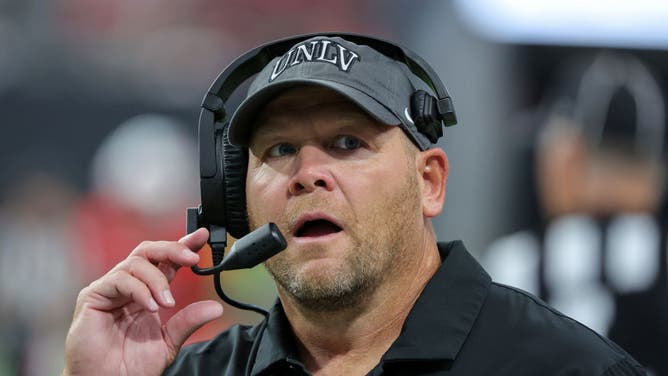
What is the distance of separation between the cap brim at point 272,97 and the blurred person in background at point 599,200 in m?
1.84

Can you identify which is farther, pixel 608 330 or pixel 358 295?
pixel 608 330

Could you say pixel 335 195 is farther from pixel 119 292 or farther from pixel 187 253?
pixel 119 292

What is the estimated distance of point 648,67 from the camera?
130 inches

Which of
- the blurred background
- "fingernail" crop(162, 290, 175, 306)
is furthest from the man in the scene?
the blurred background

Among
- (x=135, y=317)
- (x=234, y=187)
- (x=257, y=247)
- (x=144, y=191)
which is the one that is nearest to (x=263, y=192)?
(x=234, y=187)

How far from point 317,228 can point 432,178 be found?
183mm

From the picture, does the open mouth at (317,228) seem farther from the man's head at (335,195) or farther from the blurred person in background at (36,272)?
the blurred person in background at (36,272)

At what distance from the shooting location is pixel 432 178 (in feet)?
4.81

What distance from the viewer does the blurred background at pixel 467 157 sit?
3.20m

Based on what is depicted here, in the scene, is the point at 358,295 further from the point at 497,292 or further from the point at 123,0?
the point at 123,0

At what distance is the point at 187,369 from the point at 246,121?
0.37 metres

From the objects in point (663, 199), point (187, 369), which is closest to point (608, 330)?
point (663, 199)

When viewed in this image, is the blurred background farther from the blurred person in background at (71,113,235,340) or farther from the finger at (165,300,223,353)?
the finger at (165,300,223,353)

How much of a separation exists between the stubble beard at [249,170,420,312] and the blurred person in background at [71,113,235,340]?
1896 mm
